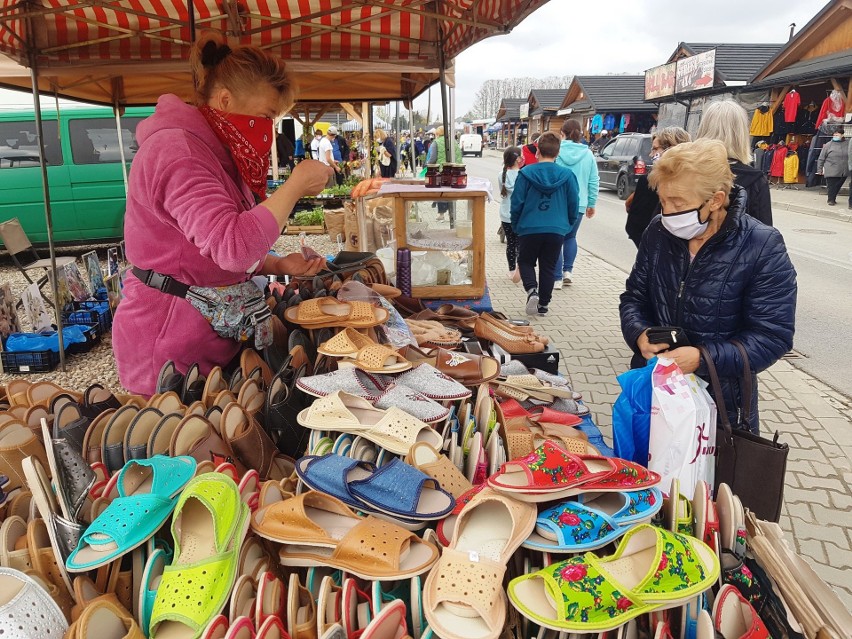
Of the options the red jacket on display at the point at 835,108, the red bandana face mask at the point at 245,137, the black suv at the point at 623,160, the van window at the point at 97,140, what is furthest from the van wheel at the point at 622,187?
the red bandana face mask at the point at 245,137

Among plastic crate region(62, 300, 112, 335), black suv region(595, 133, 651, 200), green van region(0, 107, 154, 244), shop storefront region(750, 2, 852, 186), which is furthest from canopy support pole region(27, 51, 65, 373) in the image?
shop storefront region(750, 2, 852, 186)

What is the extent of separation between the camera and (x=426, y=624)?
3.34 ft

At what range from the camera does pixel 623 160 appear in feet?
54.4

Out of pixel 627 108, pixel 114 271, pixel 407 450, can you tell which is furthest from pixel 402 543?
pixel 627 108

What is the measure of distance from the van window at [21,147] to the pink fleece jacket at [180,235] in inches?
293

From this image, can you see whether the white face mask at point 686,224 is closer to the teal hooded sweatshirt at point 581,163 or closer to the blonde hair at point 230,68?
the blonde hair at point 230,68

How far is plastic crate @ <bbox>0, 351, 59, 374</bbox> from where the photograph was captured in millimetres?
4637

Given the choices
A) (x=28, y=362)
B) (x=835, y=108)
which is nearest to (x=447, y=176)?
(x=28, y=362)

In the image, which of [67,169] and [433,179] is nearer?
[433,179]

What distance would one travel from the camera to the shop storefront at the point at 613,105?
94.5ft

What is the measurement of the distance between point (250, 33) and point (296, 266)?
192 centimetres

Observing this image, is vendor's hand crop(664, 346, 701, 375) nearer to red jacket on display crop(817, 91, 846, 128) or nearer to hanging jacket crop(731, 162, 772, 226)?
hanging jacket crop(731, 162, 772, 226)

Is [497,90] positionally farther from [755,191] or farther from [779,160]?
[755,191]

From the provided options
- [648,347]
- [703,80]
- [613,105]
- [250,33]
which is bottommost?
[648,347]
